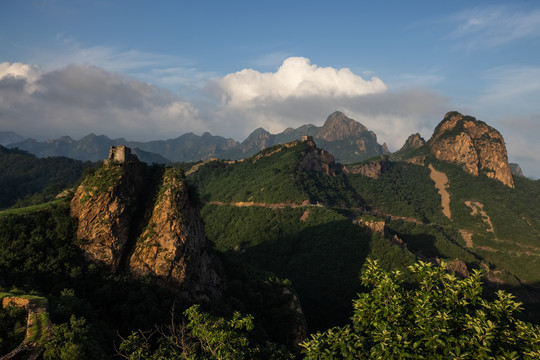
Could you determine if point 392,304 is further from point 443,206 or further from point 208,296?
point 443,206

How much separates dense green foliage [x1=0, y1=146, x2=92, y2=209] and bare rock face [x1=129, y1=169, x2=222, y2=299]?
354 feet

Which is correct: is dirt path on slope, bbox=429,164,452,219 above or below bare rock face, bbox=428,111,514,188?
below

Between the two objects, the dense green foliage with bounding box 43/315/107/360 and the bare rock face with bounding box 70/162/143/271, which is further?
the bare rock face with bounding box 70/162/143/271

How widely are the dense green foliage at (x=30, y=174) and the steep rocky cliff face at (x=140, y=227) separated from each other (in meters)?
105

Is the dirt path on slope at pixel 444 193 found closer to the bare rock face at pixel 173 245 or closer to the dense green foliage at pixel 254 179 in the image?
the dense green foliage at pixel 254 179

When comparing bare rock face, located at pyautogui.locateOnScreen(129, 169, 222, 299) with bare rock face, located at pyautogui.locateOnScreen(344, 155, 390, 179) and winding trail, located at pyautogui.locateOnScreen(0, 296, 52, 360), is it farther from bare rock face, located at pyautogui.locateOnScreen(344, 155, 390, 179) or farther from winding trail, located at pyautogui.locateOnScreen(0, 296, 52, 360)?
bare rock face, located at pyautogui.locateOnScreen(344, 155, 390, 179)

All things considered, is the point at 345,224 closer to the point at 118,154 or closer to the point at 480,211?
the point at 118,154

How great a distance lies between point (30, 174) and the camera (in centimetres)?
14688

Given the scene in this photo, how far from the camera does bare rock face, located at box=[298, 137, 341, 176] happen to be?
522 ft

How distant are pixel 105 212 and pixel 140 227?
564cm

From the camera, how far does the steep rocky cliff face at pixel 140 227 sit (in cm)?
3922

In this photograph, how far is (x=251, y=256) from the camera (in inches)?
3915

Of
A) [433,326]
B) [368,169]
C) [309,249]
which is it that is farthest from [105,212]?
[368,169]

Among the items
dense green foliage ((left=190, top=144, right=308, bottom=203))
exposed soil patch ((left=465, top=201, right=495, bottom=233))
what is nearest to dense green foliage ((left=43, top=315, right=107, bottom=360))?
dense green foliage ((left=190, top=144, right=308, bottom=203))
